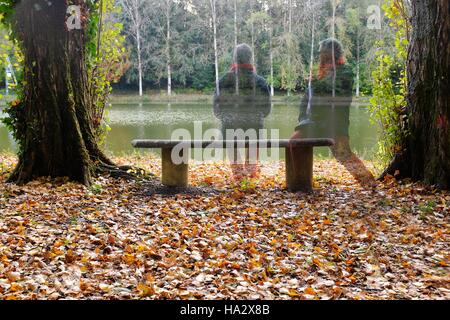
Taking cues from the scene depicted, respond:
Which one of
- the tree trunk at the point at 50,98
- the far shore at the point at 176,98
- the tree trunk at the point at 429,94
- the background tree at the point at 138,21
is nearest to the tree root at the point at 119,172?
the tree trunk at the point at 50,98

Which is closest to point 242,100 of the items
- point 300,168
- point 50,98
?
point 300,168

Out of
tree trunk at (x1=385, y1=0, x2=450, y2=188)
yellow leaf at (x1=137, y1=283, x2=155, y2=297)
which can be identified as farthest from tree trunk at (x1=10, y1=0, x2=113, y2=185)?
tree trunk at (x1=385, y1=0, x2=450, y2=188)

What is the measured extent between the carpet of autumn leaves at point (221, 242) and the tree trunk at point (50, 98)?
0.31 meters

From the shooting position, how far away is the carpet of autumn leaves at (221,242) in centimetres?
317

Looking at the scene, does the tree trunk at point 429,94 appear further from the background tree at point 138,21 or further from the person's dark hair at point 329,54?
the background tree at point 138,21

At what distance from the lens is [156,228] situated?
4.47m

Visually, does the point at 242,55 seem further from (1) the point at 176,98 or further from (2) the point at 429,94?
(1) the point at 176,98

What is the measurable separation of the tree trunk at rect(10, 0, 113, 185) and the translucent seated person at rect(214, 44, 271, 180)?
209cm

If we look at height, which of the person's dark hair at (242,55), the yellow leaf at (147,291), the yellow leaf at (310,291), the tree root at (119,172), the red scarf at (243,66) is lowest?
the yellow leaf at (310,291)

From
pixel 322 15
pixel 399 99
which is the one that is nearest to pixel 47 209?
pixel 399 99

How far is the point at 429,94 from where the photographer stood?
5.64 metres

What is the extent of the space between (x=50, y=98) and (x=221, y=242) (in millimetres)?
2941

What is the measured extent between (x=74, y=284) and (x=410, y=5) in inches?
209
